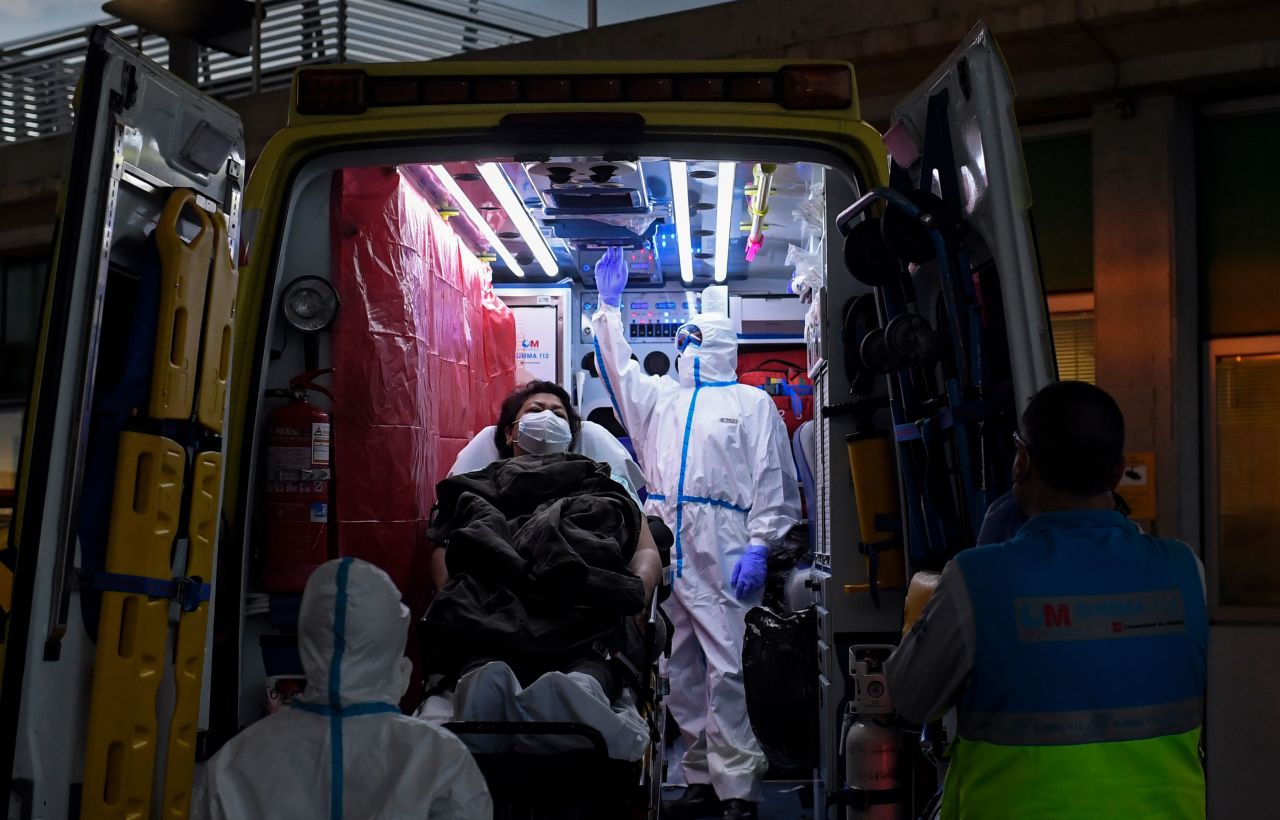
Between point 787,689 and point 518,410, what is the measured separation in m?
1.73

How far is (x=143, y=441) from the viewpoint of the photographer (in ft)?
7.63

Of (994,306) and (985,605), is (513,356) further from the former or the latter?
(985,605)

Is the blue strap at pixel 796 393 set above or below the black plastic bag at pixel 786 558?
above

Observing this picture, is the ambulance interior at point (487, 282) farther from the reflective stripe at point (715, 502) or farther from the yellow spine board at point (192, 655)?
the reflective stripe at point (715, 502)

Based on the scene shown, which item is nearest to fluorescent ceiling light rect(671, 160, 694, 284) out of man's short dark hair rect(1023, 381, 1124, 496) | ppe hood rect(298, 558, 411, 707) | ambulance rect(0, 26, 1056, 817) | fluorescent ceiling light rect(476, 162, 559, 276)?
ambulance rect(0, 26, 1056, 817)

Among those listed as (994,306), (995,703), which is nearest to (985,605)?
(995,703)

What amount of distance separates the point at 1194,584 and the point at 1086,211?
459 centimetres

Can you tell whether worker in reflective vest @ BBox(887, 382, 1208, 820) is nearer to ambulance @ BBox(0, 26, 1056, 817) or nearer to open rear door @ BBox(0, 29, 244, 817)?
ambulance @ BBox(0, 26, 1056, 817)

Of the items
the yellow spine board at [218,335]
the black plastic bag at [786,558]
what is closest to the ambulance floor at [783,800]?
the black plastic bag at [786,558]

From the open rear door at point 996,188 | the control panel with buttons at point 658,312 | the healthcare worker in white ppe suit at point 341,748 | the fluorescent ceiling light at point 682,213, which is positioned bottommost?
the healthcare worker in white ppe suit at point 341,748

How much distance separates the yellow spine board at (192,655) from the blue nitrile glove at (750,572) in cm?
369

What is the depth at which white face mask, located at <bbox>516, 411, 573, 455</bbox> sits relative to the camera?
4770 mm

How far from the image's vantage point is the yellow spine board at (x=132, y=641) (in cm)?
224

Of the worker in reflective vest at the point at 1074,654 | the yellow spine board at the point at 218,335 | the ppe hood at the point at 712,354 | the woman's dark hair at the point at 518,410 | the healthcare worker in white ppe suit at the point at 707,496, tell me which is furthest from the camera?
the ppe hood at the point at 712,354
